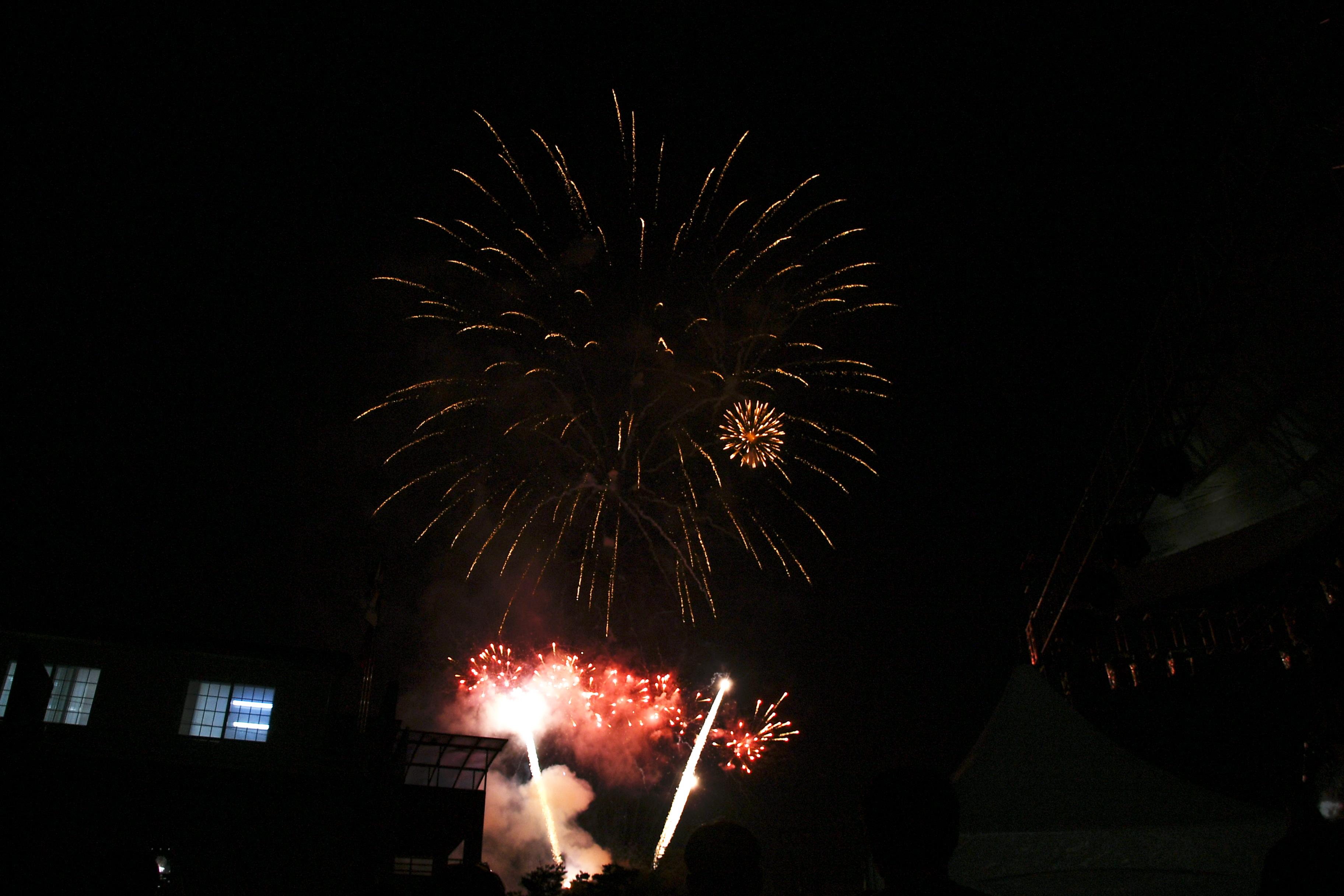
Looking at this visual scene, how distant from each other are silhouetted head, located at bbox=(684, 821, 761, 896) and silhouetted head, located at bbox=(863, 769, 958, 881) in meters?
0.90

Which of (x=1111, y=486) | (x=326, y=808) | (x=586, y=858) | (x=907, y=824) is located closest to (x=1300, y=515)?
(x=1111, y=486)

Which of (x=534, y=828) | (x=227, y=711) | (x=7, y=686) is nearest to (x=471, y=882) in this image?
(x=227, y=711)

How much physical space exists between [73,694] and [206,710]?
2381mm

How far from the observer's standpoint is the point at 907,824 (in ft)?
9.01

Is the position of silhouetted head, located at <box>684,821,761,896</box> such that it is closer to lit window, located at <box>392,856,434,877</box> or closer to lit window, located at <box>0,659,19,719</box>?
lit window, located at <box>0,659,19,719</box>

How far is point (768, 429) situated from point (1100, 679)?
24.9ft

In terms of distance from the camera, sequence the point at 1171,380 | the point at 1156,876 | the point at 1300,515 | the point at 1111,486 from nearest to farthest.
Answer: the point at 1156,876, the point at 1171,380, the point at 1300,515, the point at 1111,486

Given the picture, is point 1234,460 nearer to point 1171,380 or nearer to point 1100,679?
point 1171,380

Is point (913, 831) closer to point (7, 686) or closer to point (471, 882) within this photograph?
point (471, 882)

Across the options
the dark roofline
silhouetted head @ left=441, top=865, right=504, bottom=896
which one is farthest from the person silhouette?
the dark roofline

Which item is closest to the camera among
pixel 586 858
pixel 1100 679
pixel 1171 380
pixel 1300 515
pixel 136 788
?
pixel 1171 380

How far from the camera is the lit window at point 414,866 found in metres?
20.9

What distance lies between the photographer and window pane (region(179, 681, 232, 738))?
58.2ft

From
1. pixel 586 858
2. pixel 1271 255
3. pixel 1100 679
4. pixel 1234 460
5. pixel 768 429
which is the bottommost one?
pixel 586 858
